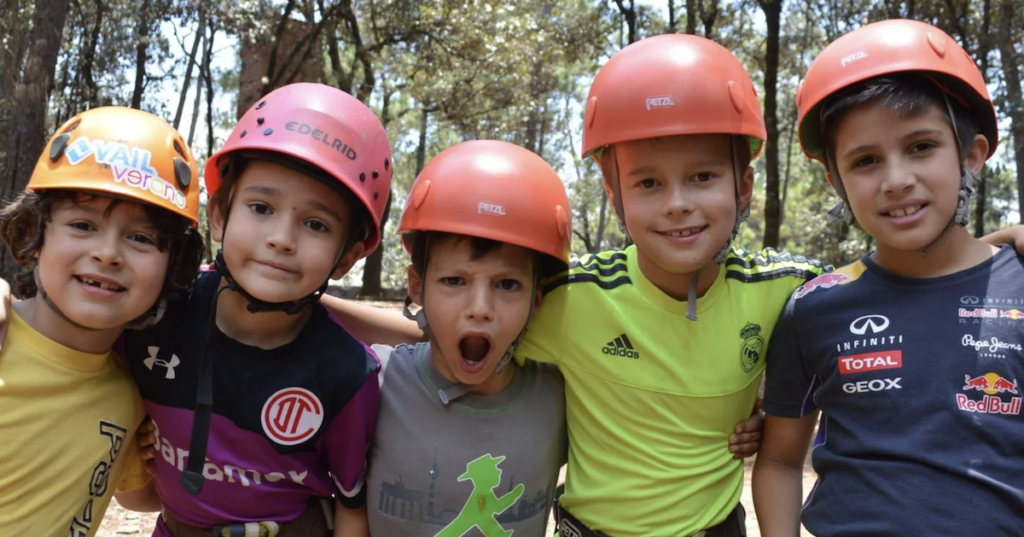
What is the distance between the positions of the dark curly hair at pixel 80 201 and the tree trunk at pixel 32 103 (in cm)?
629

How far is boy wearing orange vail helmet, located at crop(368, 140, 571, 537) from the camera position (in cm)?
283

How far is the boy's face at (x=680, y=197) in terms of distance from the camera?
2.86 m

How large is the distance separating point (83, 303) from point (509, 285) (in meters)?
1.54

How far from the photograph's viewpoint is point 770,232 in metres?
13.4

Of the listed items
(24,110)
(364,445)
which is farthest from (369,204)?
(24,110)

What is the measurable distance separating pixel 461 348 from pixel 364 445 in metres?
0.52

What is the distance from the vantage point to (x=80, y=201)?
2.73m

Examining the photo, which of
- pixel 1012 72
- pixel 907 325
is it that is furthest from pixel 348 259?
pixel 1012 72

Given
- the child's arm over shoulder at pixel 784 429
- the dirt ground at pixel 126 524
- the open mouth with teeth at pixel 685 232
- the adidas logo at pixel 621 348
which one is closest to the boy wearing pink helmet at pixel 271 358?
the adidas logo at pixel 621 348

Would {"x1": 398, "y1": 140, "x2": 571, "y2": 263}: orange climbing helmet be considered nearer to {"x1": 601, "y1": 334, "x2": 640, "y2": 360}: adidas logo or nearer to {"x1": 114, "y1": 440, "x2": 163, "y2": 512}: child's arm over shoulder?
{"x1": 601, "y1": 334, "x2": 640, "y2": 360}: adidas logo

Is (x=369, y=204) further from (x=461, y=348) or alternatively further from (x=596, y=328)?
(x=596, y=328)

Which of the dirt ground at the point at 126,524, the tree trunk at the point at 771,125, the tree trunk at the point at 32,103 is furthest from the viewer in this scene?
the tree trunk at the point at 771,125

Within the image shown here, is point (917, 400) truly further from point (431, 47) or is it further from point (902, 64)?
point (431, 47)

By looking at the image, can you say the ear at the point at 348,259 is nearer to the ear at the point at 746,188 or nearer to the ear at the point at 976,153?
the ear at the point at 746,188
